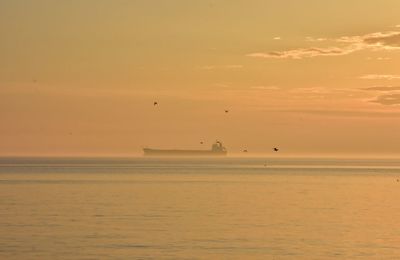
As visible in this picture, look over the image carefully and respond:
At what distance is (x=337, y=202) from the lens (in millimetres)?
88438

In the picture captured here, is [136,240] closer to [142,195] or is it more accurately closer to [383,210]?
[383,210]

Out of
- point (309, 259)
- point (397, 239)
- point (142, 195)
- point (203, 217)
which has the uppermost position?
point (142, 195)

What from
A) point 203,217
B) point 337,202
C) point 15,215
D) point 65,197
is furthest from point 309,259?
point 65,197

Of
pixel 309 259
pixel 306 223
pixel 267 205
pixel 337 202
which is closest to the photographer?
pixel 309 259

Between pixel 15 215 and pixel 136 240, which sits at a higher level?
pixel 15 215

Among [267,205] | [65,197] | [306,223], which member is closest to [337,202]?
[267,205]

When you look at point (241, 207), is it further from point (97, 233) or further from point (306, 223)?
point (97, 233)

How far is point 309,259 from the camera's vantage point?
151ft

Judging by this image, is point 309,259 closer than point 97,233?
Yes

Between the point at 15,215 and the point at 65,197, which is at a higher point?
the point at 65,197

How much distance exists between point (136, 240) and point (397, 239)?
695 inches

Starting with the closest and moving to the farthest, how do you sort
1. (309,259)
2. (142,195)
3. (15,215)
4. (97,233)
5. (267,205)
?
(309,259), (97,233), (15,215), (267,205), (142,195)

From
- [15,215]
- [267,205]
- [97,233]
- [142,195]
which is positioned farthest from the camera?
[142,195]

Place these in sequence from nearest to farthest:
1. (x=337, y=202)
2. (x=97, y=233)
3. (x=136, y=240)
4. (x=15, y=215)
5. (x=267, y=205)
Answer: (x=136, y=240)
(x=97, y=233)
(x=15, y=215)
(x=267, y=205)
(x=337, y=202)
